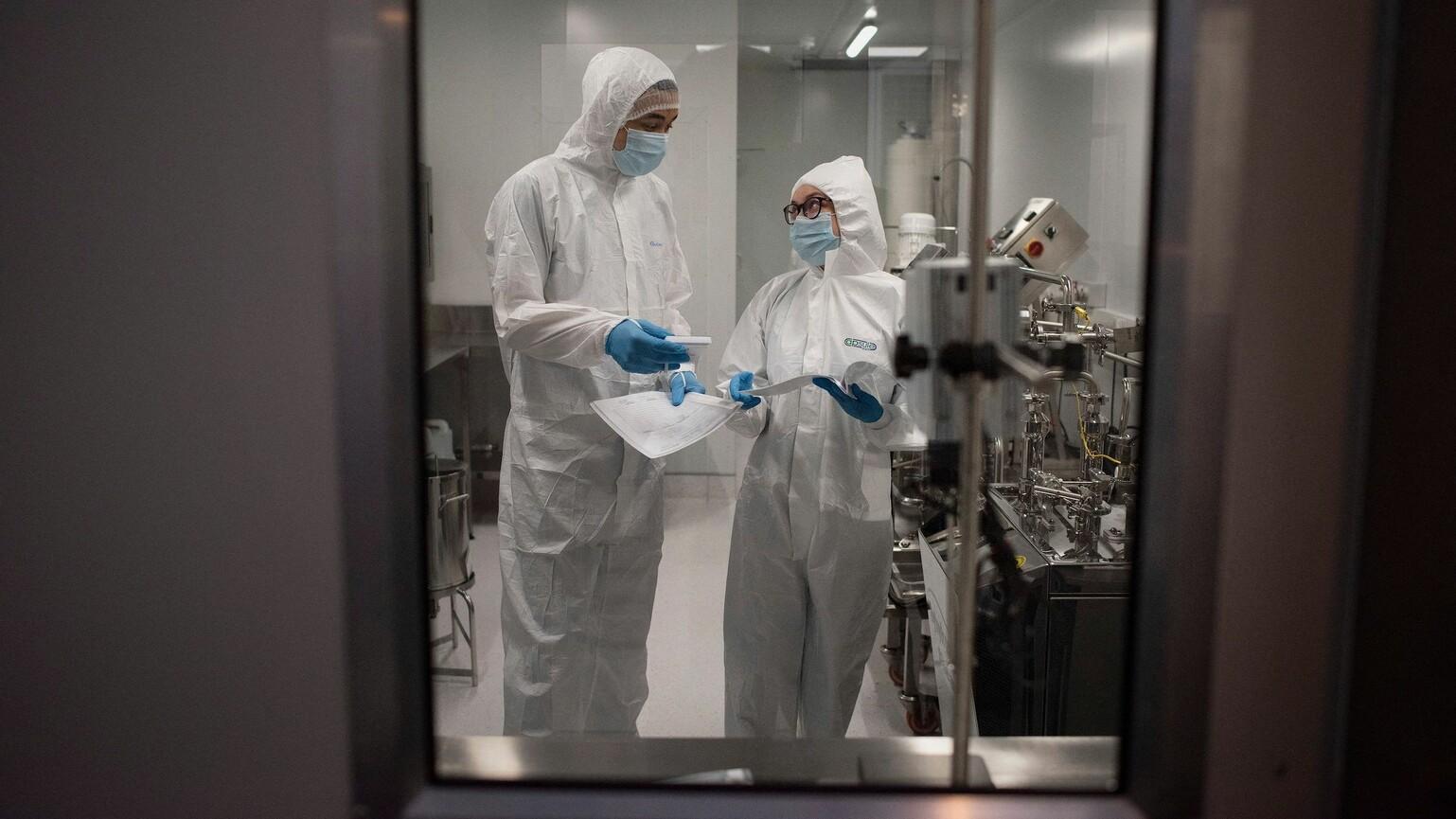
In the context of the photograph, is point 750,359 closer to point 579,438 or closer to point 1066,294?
point 579,438

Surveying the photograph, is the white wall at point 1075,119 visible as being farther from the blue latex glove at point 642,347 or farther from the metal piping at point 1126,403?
the blue latex glove at point 642,347

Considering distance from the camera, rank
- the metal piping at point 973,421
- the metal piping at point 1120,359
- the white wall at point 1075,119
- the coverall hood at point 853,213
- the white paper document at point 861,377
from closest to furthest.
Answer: the metal piping at point 973,421 < the white wall at point 1075,119 < the metal piping at point 1120,359 < the coverall hood at point 853,213 < the white paper document at point 861,377

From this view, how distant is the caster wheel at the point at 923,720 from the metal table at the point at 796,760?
3.20 ft

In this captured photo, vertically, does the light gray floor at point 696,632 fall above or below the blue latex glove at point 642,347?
below

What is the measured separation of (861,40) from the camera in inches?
57.6

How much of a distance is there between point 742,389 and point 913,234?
15.4 inches

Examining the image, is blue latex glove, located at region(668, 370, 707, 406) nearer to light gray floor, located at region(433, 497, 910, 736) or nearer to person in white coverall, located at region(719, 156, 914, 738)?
person in white coverall, located at region(719, 156, 914, 738)

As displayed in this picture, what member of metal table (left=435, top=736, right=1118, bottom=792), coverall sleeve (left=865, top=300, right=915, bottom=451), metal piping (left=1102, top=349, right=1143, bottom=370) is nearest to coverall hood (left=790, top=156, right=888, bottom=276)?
coverall sleeve (left=865, top=300, right=915, bottom=451)

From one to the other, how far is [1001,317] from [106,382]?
2.18 ft

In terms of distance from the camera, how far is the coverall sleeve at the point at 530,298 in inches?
60.5

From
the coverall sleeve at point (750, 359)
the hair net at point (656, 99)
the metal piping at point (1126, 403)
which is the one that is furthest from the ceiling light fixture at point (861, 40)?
the metal piping at point (1126, 403)

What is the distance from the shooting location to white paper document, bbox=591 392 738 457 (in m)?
1.61

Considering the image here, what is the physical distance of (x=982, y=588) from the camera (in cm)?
106

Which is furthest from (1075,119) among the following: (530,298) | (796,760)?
(796,760)
